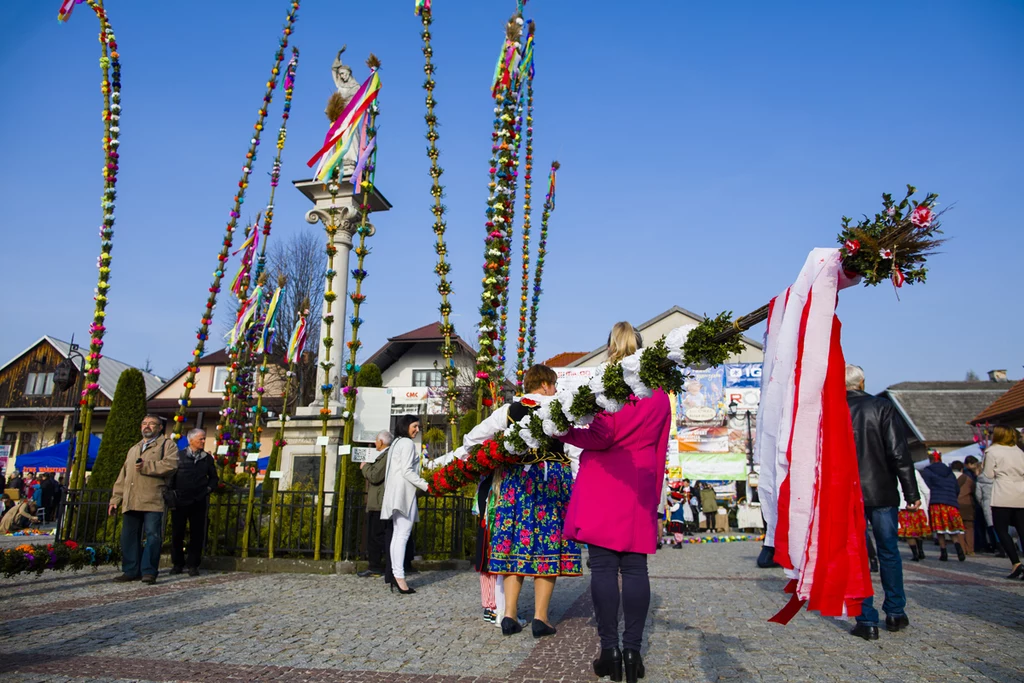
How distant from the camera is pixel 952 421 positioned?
31516mm

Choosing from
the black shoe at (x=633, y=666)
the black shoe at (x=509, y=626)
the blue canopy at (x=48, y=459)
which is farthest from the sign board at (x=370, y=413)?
the blue canopy at (x=48, y=459)

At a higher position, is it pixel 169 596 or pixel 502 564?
pixel 502 564

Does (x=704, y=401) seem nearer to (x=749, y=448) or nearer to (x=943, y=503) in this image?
(x=749, y=448)

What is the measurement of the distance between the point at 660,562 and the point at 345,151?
8504mm

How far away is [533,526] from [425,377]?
35.1 m

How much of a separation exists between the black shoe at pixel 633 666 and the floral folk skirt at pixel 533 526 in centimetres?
124

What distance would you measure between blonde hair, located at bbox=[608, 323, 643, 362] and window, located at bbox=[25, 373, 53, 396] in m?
45.0

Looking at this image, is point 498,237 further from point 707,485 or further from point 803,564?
point 707,485

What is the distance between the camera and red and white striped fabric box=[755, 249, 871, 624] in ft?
8.23

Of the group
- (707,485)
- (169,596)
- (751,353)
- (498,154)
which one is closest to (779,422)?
(169,596)

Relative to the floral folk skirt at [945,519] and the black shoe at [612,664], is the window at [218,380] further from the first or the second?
the black shoe at [612,664]

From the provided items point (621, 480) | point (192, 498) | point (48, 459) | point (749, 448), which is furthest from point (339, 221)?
point (749, 448)

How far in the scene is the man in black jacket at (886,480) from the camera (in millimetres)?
5070

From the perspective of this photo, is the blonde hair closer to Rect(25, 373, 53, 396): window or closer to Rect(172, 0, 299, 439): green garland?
Rect(172, 0, 299, 439): green garland
